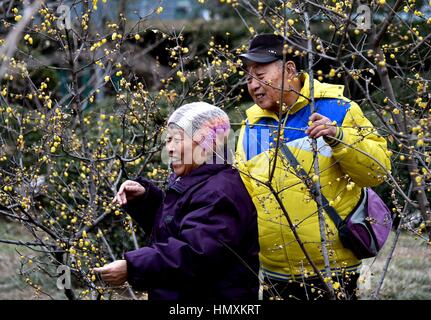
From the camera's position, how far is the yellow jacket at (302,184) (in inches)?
133

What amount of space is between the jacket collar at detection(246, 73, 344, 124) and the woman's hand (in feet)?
2.49

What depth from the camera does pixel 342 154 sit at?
330cm

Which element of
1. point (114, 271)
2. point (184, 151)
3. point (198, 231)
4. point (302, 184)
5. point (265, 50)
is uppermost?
point (265, 50)

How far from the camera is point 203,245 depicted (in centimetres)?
289

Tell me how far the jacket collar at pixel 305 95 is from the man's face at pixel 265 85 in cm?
9

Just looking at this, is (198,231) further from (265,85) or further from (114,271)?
(265,85)

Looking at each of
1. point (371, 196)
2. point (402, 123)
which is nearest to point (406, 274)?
point (371, 196)

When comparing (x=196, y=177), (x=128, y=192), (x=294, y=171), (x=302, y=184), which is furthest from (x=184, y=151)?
(x=302, y=184)

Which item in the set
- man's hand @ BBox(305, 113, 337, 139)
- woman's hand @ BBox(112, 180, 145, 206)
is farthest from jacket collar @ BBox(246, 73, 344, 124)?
woman's hand @ BBox(112, 180, 145, 206)

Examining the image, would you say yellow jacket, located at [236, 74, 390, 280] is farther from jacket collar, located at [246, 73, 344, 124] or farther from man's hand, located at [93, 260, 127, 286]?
man's hand, located at [93, 260, 127, 286]

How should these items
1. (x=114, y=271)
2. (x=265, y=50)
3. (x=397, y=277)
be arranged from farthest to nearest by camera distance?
(x=397, y=277)
(x=265, y=50)
(x=114, y=271)

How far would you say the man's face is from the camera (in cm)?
353

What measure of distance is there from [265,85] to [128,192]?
869 millimetres

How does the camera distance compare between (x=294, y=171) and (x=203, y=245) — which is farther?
(x=294, y=171)
